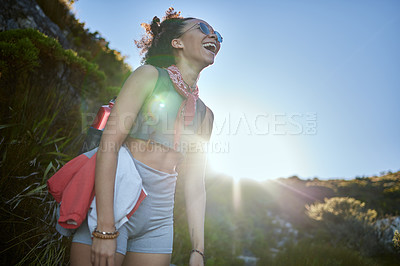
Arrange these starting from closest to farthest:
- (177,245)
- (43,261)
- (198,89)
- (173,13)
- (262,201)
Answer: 1. (198,89)
2. (173,13)
3. (43,261)
4. (177,245)
5. (262,201)

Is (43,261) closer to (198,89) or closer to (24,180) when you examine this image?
(24,180)

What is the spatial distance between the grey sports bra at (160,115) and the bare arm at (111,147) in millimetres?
75

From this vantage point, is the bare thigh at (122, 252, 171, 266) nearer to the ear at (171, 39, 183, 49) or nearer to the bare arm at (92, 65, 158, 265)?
the bare arm at (92, 65, 158, 265)

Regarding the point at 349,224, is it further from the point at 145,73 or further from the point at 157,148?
the point at 145,73

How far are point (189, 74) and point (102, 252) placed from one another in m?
1.21

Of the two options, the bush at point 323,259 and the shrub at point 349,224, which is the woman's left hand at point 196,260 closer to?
the bush at point 323,259

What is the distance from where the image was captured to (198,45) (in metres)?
1.70

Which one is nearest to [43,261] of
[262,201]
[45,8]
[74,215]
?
[74,215]

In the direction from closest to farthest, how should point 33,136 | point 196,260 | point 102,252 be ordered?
1. point 102,252
2. point 196,260
3. point 33,136

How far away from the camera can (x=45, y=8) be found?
20.8 feet

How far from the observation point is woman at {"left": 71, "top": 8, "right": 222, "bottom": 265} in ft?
3.61

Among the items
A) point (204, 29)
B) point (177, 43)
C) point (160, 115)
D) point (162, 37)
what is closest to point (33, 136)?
point (162, 37)

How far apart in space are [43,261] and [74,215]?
76.1 inches

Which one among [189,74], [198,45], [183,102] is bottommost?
[183,102]
